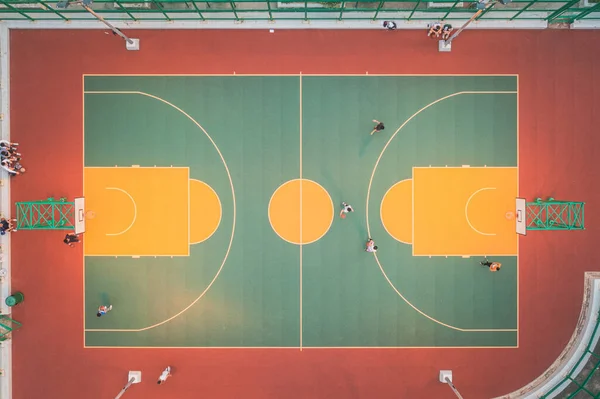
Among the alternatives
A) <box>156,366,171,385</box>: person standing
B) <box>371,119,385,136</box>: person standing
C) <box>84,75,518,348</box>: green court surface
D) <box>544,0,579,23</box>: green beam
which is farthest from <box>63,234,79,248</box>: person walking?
<box>544,0,579,23</box>: green beam

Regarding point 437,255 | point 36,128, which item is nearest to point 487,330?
point 437,255

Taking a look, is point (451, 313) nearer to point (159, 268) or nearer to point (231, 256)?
point (231, 256)

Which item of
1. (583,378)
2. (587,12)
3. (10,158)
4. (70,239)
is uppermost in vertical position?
(587,12)

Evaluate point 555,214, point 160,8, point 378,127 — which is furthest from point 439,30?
point 160,8

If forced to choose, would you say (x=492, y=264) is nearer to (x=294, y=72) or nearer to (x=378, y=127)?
(x=378, y=127)

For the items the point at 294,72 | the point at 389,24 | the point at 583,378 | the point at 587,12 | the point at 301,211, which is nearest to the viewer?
the point at 587,12

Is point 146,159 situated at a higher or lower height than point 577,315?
higher
